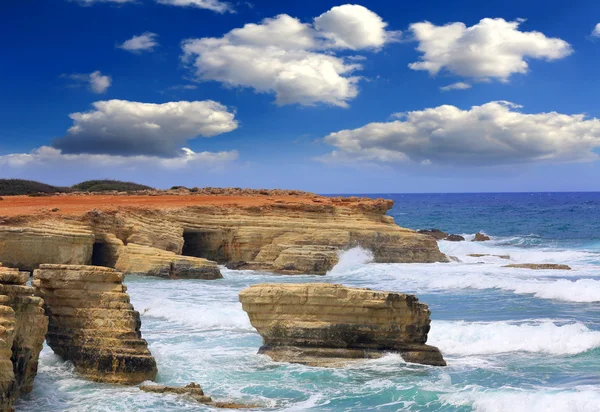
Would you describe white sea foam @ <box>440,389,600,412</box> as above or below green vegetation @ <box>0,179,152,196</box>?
below

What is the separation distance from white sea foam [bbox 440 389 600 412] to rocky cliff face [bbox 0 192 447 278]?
16070mm

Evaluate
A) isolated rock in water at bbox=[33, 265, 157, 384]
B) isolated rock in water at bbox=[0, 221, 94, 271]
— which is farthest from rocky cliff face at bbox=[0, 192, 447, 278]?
isolated rock in water at bbox=[33, 265, 157, 384]

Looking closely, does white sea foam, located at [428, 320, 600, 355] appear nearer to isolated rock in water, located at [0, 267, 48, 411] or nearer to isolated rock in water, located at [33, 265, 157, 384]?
isolated rock in water, located at [33, 265, 157, 384]

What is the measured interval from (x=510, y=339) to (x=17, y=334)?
954cm

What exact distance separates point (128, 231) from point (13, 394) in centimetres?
1952

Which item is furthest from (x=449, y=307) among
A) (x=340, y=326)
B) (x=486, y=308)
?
(x=340, y=326)

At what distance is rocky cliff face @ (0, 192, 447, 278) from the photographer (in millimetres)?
25234

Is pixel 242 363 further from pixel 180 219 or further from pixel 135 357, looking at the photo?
pixel 180 219

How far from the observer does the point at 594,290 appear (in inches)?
868

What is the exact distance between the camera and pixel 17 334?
29.5 ft

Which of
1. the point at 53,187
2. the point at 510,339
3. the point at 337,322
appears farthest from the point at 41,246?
the point at 53,187

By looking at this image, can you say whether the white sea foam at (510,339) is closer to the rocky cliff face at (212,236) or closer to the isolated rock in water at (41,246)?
the rocky cliff face at (212,236)

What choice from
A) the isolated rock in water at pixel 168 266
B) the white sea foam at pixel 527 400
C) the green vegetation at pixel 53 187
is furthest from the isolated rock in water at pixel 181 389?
the green vegetation at pixel 53 187

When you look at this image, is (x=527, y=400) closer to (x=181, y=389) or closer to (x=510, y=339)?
(x=181, y=389)
